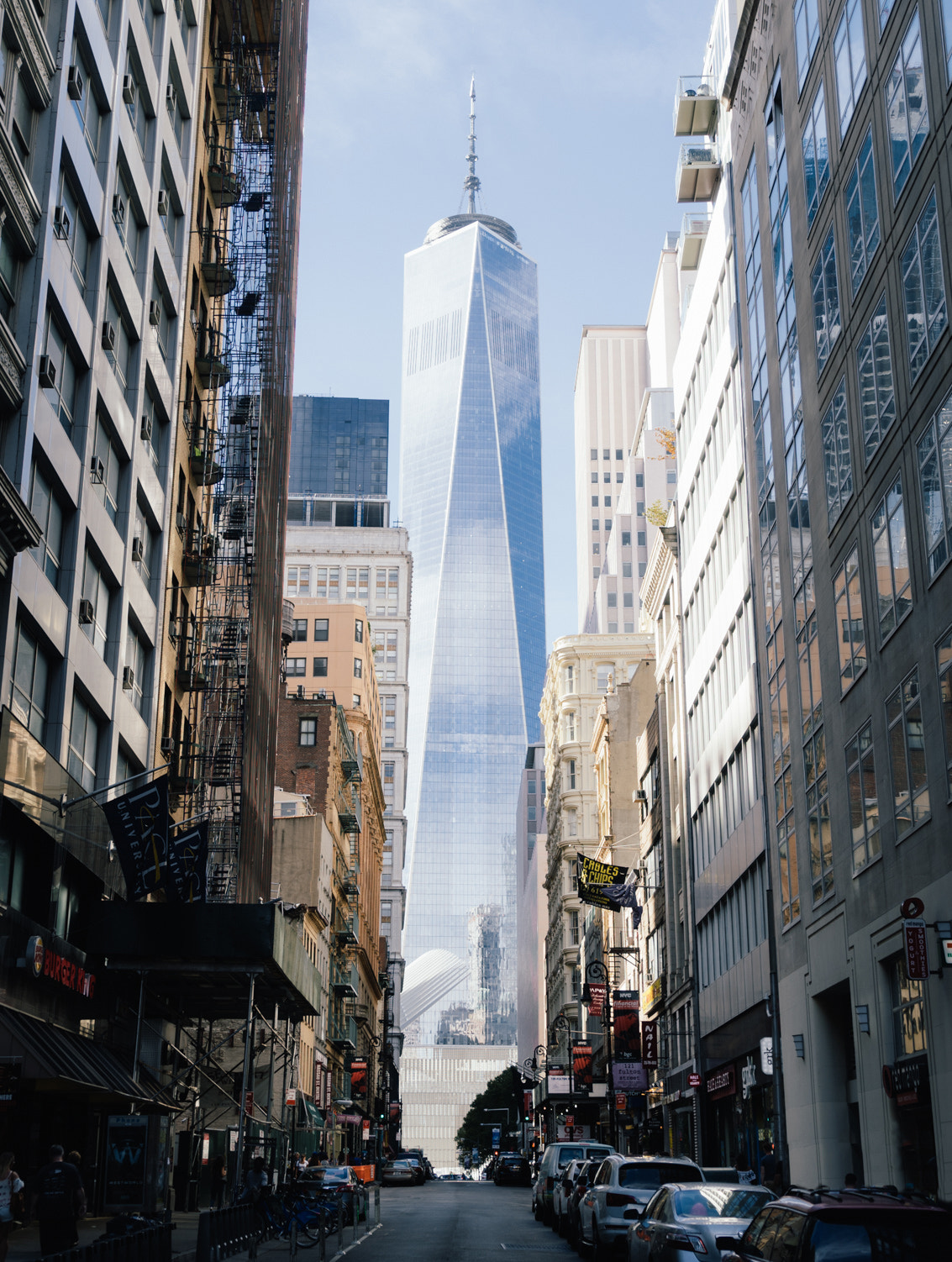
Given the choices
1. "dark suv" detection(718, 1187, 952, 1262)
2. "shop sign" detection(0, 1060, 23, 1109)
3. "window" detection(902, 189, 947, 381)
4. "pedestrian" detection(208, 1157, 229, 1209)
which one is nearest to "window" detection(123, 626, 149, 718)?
"pedestrian" detection(208, 1157, 229, 1209)

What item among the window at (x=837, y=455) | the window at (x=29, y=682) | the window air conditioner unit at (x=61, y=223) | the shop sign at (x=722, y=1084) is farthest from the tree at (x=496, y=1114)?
the window air conditioner unit at (x=61, y=223)

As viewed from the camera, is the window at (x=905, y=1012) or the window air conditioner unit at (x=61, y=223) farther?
the window air conditioner unit at (x=61, y=223)

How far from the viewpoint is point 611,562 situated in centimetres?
17900

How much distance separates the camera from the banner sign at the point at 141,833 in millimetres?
30219

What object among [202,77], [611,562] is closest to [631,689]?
[202,77]

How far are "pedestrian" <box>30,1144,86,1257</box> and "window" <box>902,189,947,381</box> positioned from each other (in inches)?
800

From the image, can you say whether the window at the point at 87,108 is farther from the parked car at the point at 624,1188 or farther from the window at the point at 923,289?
the parked car at the point at 624,1188

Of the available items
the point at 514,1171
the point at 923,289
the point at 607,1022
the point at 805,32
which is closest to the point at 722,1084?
the point at 607,1022

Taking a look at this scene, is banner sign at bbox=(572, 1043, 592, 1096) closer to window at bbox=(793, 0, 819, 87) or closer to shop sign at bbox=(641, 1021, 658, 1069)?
shop sign at bbox=(641, 1021, 658, 1069)

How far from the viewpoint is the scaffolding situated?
4800 cm

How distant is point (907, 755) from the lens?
27.9m

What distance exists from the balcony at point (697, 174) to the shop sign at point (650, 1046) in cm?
4102

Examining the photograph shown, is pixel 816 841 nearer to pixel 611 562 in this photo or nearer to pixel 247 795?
pixel 247 795

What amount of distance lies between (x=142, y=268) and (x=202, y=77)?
522 inches
